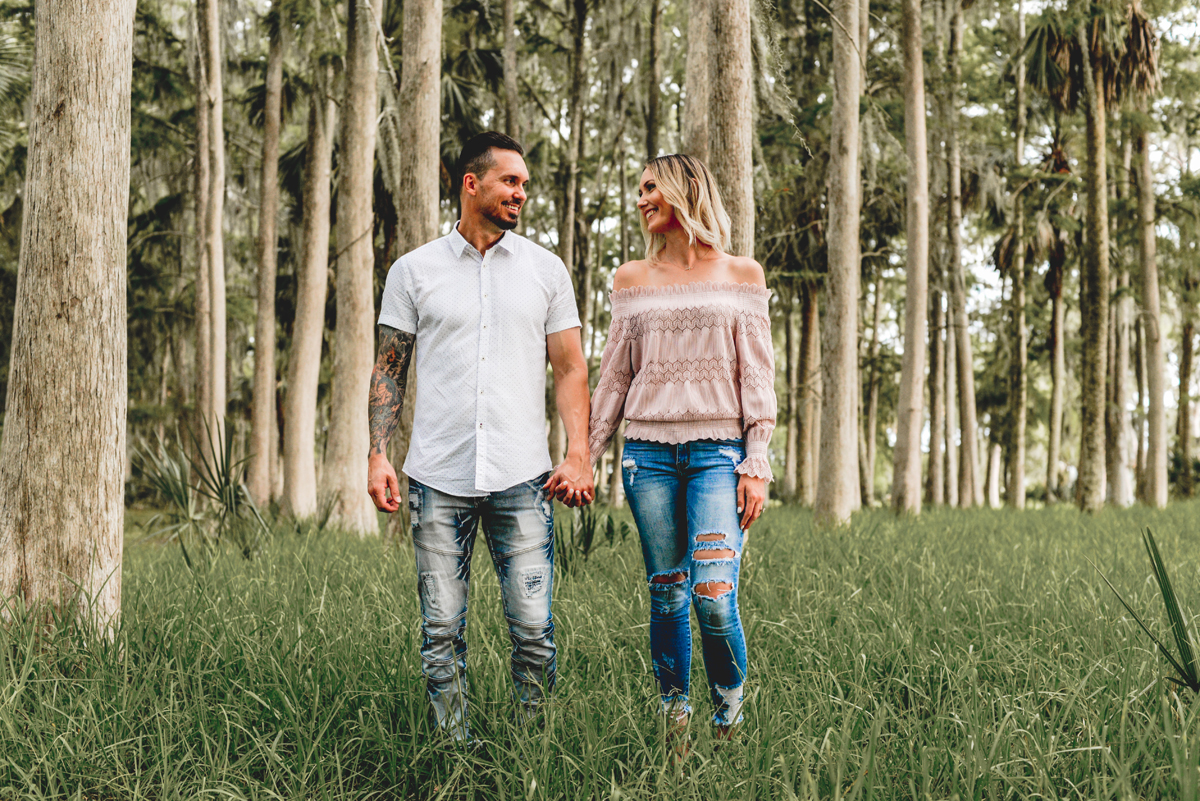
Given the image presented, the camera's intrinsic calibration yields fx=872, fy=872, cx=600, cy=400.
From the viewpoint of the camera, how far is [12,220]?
19.2m

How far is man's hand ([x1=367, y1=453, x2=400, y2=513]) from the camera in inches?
109

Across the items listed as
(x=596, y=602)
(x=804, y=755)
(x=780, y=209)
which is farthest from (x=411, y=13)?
(x=780, y=209)

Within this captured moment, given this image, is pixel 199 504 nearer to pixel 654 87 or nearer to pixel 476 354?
pixel 476 354

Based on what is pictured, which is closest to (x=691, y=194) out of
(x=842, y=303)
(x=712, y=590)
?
(x=712, y=590)

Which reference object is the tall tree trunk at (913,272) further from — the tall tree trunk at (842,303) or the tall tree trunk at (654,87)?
the tall tree trunk at (654,87)

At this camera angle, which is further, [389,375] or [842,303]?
[842,303]

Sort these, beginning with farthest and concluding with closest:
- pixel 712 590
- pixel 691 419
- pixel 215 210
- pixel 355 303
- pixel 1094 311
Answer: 1. pixel 1094 311
2. pixel 215 210
3. pixel 355 303
4. pixel 691 419
5. pixel 712 590

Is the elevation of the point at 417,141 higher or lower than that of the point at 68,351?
higher

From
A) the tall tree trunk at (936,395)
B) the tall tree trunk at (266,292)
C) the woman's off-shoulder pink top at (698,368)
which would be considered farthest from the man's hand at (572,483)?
the tall tree trunk at (936,395)

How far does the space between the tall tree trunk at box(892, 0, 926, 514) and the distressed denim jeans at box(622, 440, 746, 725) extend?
32.9ft

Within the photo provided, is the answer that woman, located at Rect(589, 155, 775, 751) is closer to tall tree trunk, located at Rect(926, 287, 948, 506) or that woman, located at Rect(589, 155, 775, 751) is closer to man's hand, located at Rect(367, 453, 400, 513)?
man's hand, located at Rect(367, 453, 400, 513)

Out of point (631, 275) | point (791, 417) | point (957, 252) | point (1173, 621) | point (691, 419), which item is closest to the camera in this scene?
point (1173, 621)

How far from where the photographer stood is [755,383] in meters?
3.01

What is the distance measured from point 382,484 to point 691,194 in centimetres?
148
